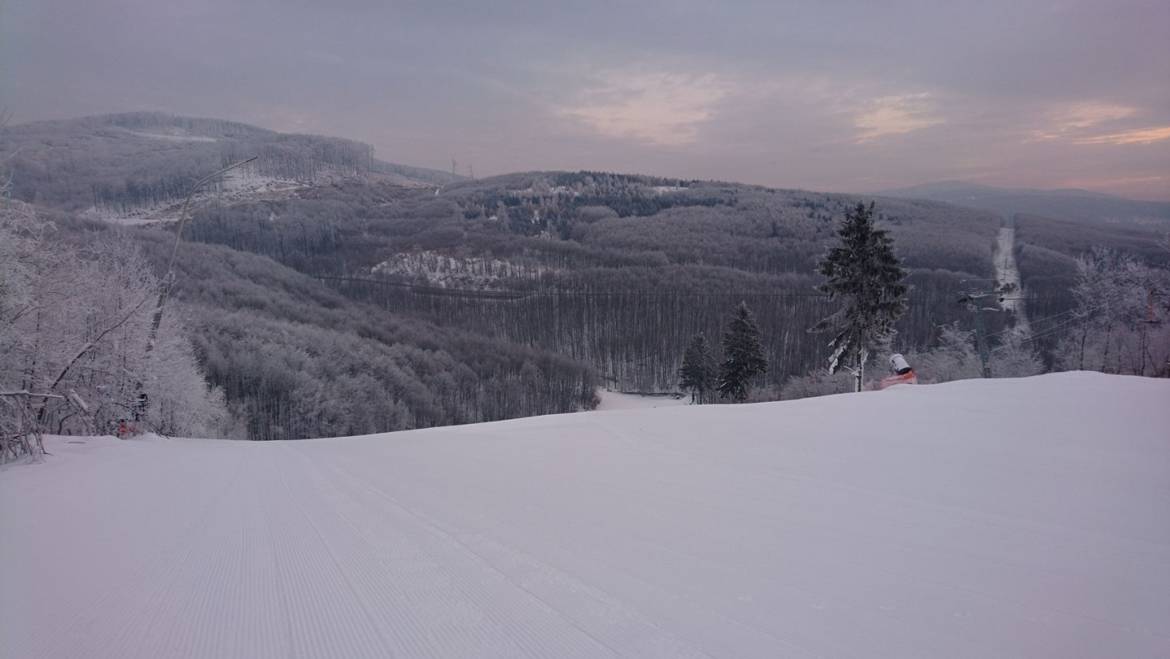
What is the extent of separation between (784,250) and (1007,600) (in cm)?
12869

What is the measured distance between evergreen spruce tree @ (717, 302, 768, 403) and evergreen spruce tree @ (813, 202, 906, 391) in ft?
29.9

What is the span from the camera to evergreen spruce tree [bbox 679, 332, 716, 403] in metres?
48.0

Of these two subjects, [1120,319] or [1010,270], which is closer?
[1120,319]

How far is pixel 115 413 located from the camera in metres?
17.0

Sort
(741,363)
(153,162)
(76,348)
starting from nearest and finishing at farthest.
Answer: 1. (76,348)
2. (741,363)
3. (153,162)

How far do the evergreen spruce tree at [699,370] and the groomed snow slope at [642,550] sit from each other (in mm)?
42861

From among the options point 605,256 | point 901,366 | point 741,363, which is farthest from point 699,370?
point 605,256

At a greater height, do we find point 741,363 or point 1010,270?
point 1010,270

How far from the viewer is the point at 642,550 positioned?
287 centimetres

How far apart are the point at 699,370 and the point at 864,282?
79.5ft

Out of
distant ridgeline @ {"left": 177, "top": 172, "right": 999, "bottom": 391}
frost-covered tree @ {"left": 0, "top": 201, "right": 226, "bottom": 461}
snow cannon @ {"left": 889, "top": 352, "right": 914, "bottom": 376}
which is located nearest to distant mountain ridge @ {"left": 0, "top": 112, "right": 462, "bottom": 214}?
distant ridgeline @ {"left": 177, "top": 172, "right": 999, "bottom": 391}

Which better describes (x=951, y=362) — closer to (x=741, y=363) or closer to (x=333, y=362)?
(x=741, y=363)

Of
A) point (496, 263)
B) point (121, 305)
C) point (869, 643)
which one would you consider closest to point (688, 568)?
point (869, 643)

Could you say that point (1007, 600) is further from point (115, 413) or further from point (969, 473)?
point (115, 413)
